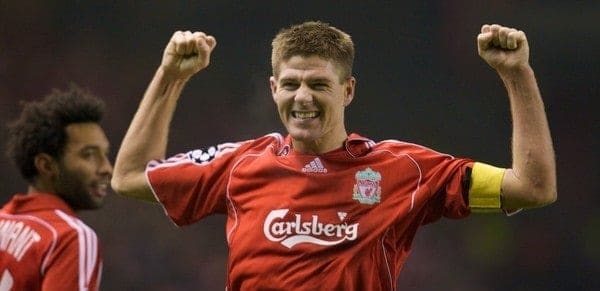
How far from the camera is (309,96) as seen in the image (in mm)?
3352

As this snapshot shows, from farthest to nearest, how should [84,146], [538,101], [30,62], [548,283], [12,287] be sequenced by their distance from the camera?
[30,62] < [548,283] < [84,146] < [12,287] < [538,101]

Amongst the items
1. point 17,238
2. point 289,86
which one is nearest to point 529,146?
point 289,86

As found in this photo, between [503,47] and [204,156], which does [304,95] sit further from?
[503,47]

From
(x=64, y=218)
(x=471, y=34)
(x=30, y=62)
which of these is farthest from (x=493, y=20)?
(x=64, y=218)

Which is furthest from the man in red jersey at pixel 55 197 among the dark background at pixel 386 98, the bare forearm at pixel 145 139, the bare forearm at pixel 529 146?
the dark background at pixel 386 98

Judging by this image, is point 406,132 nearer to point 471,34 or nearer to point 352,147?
point 471,34

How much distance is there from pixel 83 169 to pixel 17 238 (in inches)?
16.0

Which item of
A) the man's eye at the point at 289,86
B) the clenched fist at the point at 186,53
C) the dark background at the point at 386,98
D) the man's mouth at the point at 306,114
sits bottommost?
the dark background at the point at 386,98

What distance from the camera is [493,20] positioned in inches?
280

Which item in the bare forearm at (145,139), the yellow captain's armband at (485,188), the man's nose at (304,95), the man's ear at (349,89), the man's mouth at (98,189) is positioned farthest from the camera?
the man's mouth at (98,189)

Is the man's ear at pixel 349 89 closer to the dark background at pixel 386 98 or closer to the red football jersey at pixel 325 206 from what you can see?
the red football jersey at pixel 325 206

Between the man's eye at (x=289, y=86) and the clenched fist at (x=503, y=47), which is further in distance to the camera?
the man's eye at (x=289, y=86)

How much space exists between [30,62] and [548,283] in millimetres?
4079

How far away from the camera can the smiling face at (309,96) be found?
3.37 metres
